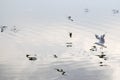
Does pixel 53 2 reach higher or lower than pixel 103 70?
higher

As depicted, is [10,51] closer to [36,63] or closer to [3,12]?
[36,63]

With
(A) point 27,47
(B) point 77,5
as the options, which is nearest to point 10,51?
(A) point 27,47

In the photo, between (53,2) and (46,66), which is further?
(53,2)

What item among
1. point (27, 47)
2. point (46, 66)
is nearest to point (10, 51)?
point (27, 47)

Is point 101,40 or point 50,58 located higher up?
point 101,40

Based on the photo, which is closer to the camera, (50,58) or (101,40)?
(50,58)

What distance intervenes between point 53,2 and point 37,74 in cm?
1110

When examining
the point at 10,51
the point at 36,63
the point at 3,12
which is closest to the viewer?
the point at 36,63

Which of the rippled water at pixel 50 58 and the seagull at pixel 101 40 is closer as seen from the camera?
the rippled water at pixel 50 58

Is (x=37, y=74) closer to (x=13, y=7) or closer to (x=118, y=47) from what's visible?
(x=118, y=47)

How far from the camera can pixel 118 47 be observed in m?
17.5

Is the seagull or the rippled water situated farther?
the seagull

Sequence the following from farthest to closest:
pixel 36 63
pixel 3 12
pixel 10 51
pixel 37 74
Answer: pixel 3 12 < pixel 10 51 < pixel 36 63 < pixel 37 74

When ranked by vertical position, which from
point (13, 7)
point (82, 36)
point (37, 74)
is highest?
point (13, 7)
